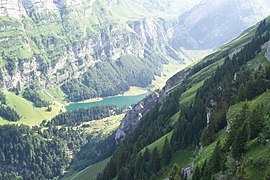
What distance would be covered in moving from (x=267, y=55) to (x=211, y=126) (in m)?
58.0

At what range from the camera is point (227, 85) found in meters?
105

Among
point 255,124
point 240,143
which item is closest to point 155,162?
point 255,124

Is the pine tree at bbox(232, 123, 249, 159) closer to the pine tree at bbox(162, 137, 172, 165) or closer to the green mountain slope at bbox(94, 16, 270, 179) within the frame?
the green mountain slope at bbox(94, 16, 270, 179)

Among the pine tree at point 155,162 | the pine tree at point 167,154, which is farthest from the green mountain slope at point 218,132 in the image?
the pine tree at point 155,162

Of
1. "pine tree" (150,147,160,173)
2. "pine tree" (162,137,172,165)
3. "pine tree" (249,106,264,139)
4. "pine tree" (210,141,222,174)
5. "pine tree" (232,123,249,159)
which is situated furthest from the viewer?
"pine tree" (150,147,160,173)

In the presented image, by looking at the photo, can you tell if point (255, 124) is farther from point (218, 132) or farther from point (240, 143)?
point (218, 132)

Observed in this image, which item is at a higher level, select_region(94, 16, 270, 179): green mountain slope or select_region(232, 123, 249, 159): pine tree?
select_region(232, 123, 249, 159): pine tree

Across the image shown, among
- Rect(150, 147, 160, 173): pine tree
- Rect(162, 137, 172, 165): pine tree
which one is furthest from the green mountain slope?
Rect(150, 147, 160, 173): pine tree

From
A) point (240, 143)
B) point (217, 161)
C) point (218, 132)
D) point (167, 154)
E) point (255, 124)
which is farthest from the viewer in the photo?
point (167, 154)

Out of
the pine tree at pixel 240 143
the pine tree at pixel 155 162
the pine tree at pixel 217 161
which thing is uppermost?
the pine tree at pixel 240 143

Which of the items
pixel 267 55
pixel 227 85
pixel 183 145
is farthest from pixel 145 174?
pixel 267 55

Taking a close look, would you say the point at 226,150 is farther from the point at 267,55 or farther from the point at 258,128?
the point at 267,55

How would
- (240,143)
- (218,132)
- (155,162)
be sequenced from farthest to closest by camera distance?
(155,162)
(218,132)
(240,143)

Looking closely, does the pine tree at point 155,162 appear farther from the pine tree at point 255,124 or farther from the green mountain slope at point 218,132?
the pine tree at point 255,124
